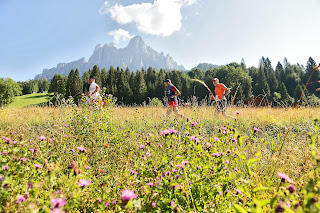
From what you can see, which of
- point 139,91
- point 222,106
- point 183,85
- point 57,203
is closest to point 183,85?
point 183,85

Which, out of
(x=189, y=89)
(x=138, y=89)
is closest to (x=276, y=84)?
(x=189, y=89)

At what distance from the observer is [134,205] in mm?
908

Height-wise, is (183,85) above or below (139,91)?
above

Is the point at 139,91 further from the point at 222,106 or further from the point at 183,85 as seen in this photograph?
the point at 222,106

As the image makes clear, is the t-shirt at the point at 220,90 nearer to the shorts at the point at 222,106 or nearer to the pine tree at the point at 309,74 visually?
the shorts at the point at 222,106

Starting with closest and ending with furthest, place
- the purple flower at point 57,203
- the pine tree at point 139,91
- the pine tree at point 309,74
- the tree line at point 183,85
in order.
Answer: the purple flower at point 57,203 → the tree line at point 183,85 → the pine tree at point 139,91 → the pine tree at point 309,74

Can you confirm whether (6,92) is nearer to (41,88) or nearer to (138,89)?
(138,89)

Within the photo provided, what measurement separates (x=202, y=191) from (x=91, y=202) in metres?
1.02

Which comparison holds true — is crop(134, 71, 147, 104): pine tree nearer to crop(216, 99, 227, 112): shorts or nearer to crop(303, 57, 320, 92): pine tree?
crop(216, 99, 227, 112): shorts

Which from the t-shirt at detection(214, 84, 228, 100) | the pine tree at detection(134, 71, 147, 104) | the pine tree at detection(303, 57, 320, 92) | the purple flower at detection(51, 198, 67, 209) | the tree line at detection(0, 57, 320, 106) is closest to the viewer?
the purple flower at detection(51, 198, 67, 209)

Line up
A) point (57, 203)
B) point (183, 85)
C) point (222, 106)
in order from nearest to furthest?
point (57, 203) < point (222, 106) < point (183, 85)

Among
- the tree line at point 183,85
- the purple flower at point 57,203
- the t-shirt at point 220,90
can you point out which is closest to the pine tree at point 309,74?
the tree line at point 183,85

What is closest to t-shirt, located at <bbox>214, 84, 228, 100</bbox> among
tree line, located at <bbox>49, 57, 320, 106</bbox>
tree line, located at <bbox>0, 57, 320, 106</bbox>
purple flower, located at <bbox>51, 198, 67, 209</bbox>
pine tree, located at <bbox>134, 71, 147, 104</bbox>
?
purple flower, located at <bbox>51, 198, 67, 209</bbox>

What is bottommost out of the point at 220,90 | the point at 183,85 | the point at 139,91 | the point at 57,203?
the point at 57,203
